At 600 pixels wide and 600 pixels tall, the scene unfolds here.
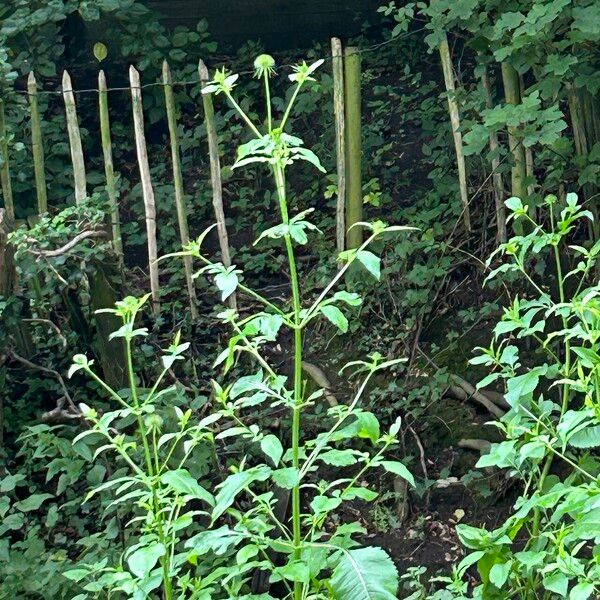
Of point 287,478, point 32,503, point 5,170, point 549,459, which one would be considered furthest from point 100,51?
point 287,478

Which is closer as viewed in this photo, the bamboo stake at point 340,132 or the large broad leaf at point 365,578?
the large broad leaf at point 365,578

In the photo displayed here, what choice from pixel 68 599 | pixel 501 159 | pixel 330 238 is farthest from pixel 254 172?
pixel 68 599

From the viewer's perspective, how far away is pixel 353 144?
6.43 metres

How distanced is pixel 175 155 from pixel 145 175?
0.24 meters

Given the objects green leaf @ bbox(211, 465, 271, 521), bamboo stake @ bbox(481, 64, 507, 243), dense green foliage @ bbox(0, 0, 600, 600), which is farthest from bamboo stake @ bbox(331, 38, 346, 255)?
green leaf @ bbox(211, 465, 271, 521)

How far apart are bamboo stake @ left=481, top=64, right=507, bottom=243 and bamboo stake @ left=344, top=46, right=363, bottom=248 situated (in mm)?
723

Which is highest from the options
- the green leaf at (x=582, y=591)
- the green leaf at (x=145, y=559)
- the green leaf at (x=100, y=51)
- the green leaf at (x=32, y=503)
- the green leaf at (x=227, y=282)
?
the green leaf at (x=100, y=51)

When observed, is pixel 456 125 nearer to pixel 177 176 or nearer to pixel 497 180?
pixel 497 180

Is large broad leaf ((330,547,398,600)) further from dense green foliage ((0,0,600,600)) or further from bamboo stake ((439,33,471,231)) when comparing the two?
bamboo stake ((439,33,471,231))

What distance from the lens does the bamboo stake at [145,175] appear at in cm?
611

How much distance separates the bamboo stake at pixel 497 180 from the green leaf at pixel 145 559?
359cm

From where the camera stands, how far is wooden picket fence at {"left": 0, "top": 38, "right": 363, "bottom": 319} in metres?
6.17

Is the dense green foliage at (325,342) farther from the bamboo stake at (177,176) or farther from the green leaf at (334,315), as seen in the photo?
the bamboo stake at (177,176)

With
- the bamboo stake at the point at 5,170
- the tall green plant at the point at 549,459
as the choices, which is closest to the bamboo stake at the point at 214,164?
the bamboo stake at the point at 5,170
